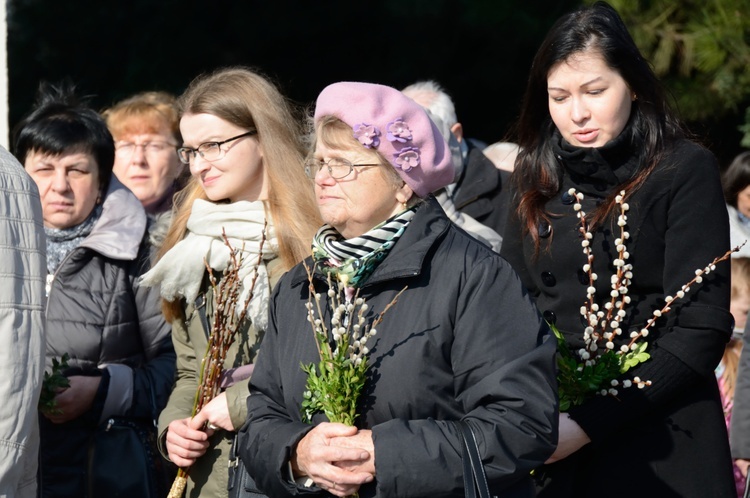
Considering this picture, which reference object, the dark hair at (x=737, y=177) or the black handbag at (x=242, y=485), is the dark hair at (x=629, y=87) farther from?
the dark hair at (x=737, y=177)

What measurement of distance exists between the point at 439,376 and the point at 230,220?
4.54 feet

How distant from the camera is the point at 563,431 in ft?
10.2

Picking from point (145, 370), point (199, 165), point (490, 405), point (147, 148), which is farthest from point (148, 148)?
point (490, 405)

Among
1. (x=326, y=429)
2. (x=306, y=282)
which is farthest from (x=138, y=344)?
(x=326, y=429)

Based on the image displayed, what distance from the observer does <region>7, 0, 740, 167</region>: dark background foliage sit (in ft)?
27.6

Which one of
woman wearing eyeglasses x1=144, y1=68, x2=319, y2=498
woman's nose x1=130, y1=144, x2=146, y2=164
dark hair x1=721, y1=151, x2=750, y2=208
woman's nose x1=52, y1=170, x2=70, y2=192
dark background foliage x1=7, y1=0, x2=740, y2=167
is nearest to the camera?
woman wearing eyeglasses x1=144, y1=68, x2=319, y2=498

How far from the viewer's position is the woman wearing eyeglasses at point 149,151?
18.8 feet

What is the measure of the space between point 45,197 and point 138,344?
29.4 inches

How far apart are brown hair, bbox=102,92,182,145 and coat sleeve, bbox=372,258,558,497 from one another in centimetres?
337

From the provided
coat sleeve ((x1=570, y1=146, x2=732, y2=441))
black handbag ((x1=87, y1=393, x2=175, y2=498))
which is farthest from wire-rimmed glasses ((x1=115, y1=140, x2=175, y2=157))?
coat sleeve ((x1=570, y1=146, x2=732, y2=441))

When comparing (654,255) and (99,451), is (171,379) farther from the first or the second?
(654,255)

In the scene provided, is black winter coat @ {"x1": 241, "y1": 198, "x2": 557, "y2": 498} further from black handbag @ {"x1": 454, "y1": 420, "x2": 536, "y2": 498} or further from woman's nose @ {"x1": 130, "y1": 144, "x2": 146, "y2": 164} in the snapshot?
woman's nose @ {"x1": 130, "y1": 144, "x2": 146, "y2": 164}

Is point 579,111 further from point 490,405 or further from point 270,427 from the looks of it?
point 270,427

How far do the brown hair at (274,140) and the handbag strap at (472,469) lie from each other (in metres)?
1.38
